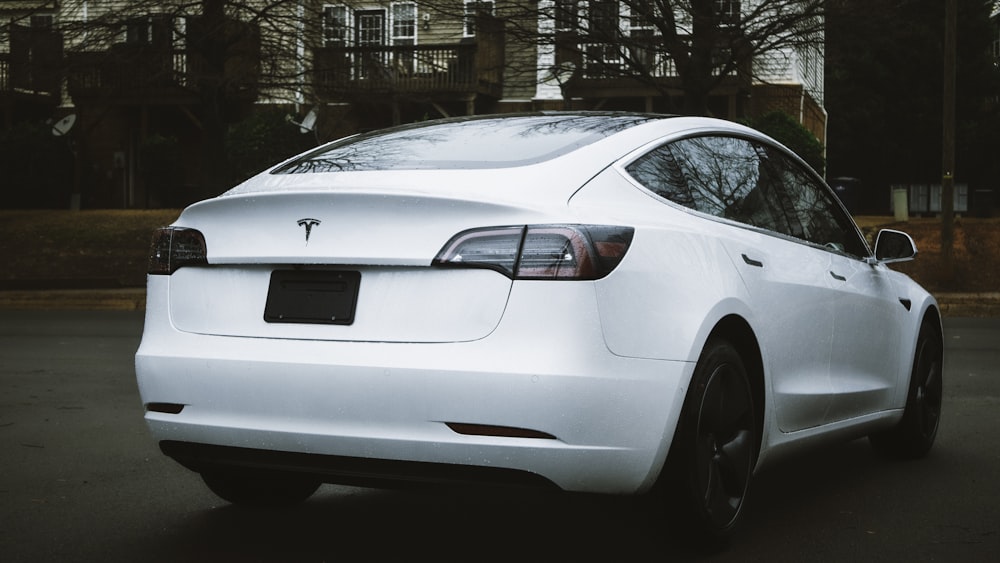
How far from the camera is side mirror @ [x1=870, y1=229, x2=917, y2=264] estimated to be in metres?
6.50

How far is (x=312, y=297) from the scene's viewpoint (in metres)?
4.26

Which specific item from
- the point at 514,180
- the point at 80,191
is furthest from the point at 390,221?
the point at 80,191

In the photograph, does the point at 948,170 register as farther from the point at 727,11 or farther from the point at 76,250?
the point at 76,250

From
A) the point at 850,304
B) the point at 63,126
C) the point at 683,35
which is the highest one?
the point at 683,35

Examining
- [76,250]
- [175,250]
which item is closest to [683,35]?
[76,250]

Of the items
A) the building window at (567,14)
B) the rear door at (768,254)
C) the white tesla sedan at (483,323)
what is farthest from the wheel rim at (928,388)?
the building window at (567,14)

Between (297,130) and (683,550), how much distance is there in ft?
101

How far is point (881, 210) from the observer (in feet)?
151

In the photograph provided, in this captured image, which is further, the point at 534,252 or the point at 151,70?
the point at 151,70

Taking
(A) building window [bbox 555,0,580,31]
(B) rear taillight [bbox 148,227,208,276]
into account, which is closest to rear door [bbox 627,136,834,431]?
(B) rear taillight [bbox 148,227,208,276]

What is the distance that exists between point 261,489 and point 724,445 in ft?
6.12

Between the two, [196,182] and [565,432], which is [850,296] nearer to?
[565,432]

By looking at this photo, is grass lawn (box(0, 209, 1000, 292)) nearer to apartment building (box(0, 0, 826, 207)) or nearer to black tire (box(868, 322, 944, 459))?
apartment building (box(0, 0, 826, 207))

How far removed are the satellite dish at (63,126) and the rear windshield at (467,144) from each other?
31750 mm
